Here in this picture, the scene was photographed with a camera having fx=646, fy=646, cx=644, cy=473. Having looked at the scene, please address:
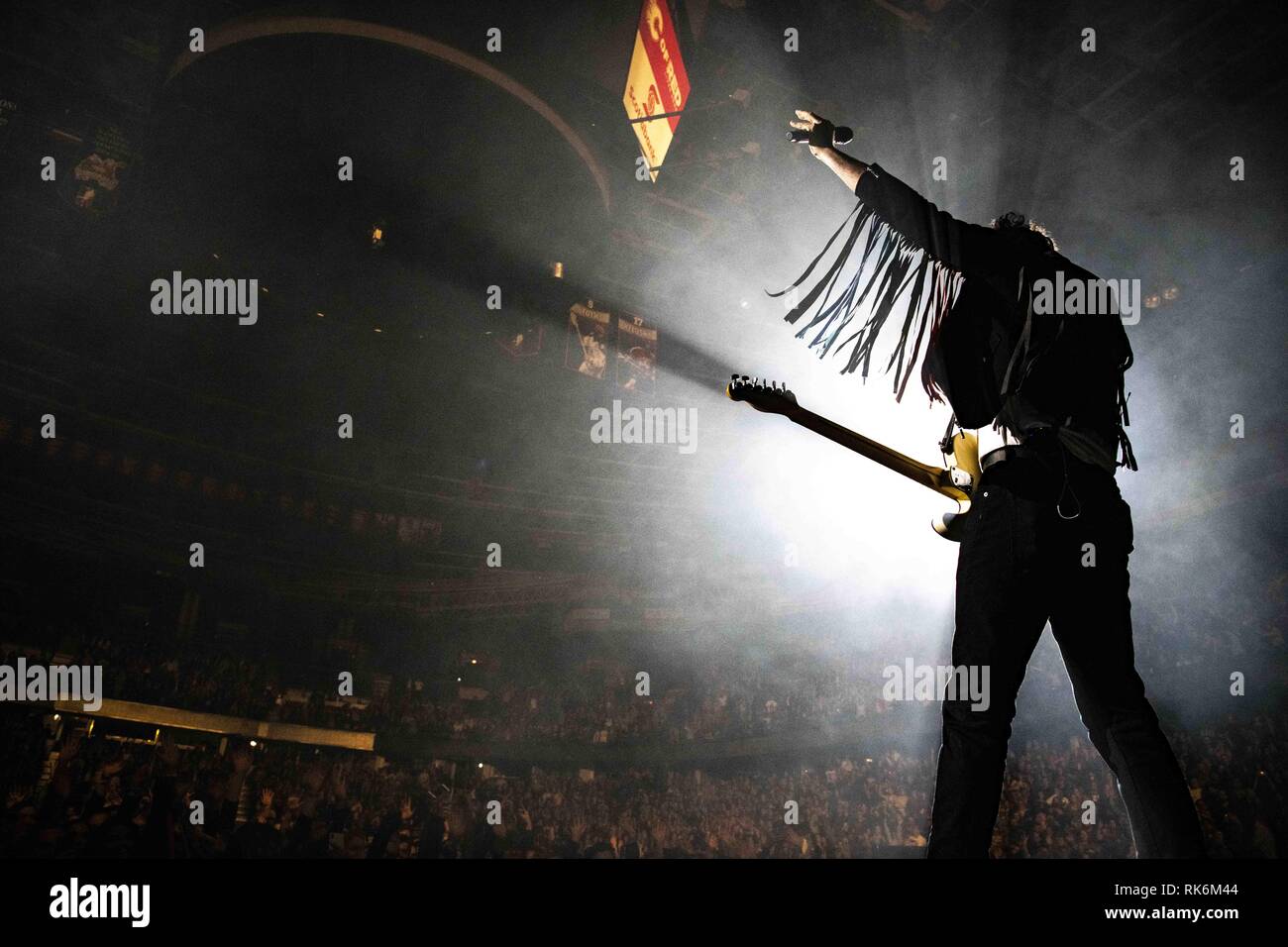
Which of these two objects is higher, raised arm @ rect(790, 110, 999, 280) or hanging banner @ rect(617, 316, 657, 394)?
hanging banner @ rect(617, 316, 657, 394)

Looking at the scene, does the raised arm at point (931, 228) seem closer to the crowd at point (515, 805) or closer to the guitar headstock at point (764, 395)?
the guitar headstock at point (764, 395)

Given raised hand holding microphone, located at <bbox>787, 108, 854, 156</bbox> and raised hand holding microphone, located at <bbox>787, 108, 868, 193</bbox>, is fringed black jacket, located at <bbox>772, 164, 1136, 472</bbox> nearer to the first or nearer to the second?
raised hand holding microphone, located at <bbox>787, 108, 868, 193</bbox>

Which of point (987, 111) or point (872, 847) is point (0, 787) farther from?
point (987, 111)

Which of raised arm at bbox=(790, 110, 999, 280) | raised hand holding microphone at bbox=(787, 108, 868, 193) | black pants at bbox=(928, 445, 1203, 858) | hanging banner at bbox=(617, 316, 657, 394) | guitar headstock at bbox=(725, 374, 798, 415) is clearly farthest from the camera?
hanging banner at bbox=(617, 316, 657, 394)

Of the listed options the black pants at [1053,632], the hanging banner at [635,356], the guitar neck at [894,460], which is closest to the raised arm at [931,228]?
the black pants at [1053,632]

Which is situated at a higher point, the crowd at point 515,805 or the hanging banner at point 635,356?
the hanging banner at point 635,356

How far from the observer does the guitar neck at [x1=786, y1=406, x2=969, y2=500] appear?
7.75 ft

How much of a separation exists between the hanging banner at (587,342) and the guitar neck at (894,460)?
12.5m

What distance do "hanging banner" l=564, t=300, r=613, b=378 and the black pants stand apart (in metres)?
13.3

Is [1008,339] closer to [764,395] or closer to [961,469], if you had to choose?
[961,469]

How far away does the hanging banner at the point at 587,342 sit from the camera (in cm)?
1478

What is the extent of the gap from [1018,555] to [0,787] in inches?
355

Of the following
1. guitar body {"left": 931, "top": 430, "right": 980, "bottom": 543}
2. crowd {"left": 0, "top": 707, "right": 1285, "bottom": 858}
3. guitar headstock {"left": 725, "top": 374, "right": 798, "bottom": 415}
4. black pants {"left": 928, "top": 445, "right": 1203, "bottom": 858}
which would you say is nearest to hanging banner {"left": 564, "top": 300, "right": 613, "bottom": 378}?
crowd {"left": 0, "top": 707, "right": 1285, "bottom": 858}
